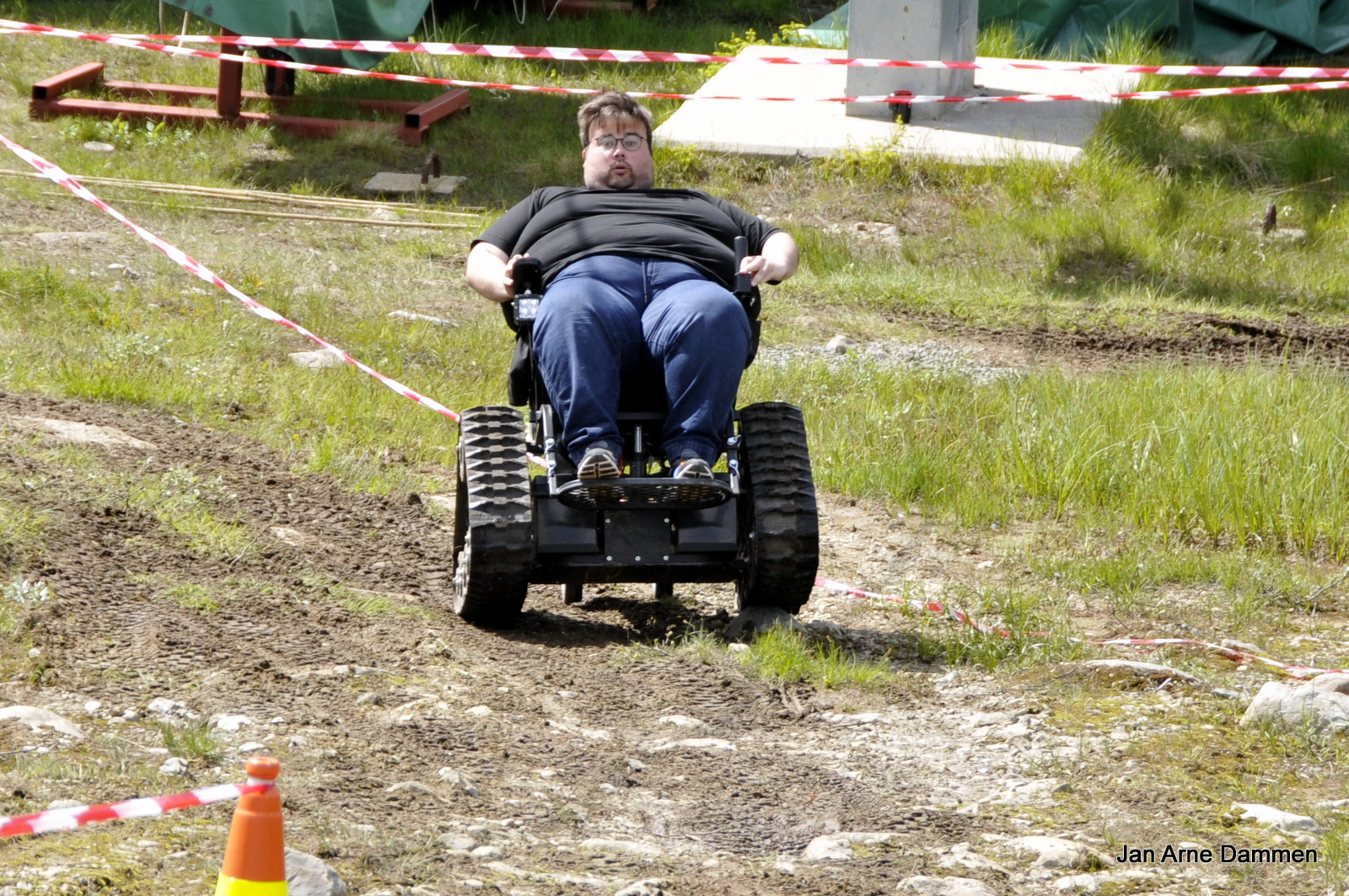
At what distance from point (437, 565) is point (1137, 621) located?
230 centimetres

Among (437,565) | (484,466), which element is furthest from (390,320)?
(484,466)

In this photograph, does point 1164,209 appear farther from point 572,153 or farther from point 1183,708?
point 1183,708

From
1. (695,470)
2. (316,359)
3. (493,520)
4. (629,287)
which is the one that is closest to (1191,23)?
(316,359)

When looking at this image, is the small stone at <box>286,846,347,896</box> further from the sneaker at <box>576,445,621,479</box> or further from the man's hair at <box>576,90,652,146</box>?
the man's hair at <box>576,90,652,146</box>

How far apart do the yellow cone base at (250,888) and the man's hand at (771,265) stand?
2.78 meters

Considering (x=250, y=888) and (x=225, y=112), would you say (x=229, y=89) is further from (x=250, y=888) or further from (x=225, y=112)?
(x=250, y=888)

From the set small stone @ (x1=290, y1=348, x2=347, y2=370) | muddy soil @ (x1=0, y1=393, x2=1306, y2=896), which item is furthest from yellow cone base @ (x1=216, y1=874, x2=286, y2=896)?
small stone @ (x1=290, y1=348, x2=347, y2=370)

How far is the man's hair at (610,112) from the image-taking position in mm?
4859

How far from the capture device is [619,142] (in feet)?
16.2

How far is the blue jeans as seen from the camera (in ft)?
13.7

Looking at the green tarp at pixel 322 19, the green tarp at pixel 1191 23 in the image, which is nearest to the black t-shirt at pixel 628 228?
the green tarp at pixel 322 19

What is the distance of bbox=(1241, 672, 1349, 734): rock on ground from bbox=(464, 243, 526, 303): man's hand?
238 centimetres

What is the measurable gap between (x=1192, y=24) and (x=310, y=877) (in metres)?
12.9

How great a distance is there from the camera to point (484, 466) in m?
4.33
